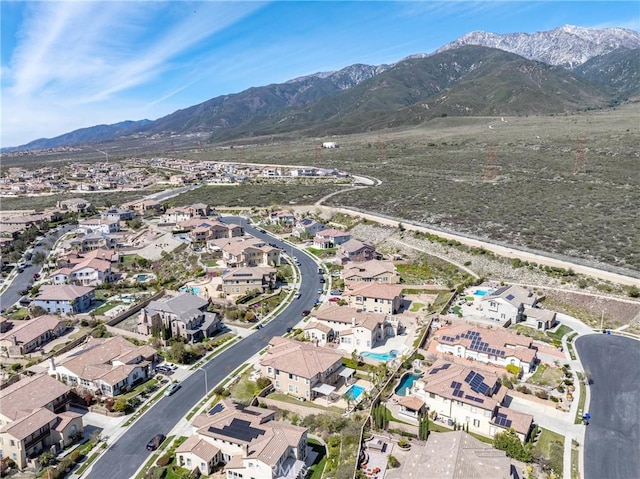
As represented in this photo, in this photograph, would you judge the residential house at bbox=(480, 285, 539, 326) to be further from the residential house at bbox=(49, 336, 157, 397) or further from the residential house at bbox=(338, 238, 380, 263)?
the residential house at bbox=(49, 336, 157, 397)

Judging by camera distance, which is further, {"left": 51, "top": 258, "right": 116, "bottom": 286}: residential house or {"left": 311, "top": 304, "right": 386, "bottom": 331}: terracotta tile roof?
{"left": 51, "top": 258, "right": 116, "bottom": 286}: residential house

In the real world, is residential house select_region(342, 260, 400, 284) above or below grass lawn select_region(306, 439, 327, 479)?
above

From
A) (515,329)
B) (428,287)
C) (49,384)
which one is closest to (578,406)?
(515,329)

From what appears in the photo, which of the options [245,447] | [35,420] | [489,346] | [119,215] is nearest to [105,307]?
[35,420]

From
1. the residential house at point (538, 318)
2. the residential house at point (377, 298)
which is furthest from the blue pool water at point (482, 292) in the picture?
the residential house at point (377, 298)


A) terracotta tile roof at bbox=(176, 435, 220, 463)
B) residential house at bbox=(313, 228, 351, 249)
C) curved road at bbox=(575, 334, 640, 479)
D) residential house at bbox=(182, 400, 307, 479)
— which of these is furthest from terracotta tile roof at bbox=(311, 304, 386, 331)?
residential house at bbox=(313, 228, 351, 249)

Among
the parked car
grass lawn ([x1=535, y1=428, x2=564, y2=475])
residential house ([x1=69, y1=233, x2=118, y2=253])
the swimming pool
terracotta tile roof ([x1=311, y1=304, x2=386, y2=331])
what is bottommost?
grass lawn ([x1=535, y1=428, x2=564, y2=475])

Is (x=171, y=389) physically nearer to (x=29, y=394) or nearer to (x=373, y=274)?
(x=29, y=394)

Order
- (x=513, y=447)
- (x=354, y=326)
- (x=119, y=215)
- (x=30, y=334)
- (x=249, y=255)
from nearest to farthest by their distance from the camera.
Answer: (x=513, y=447) → (x=354, y=326) → (x=30, y=334) → (x=249, y=255) → (x=119, y=215)

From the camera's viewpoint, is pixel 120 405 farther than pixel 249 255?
No
